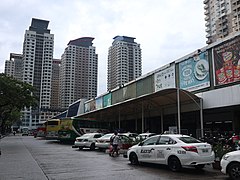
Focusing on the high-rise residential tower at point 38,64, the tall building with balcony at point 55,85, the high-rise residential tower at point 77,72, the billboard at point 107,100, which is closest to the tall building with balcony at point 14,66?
the high-rise residential tower at point 38,64

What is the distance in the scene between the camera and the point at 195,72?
23.5 m

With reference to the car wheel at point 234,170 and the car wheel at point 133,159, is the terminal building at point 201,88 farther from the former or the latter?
the car wheel at point 234,170

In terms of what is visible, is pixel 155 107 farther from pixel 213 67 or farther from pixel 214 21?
pixel 214 21

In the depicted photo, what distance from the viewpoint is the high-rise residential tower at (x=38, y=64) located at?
11500 cm

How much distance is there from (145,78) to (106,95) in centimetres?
1492

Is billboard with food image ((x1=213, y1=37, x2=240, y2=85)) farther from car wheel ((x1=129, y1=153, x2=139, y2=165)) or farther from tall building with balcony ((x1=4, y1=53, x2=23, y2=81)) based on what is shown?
tall building with balcony ((x1=4, y1=53, x2=23, y2=81))

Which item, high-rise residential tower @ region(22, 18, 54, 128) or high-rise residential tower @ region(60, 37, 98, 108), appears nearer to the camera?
high-rise residential tower @ region(22, 18, 54, 128)

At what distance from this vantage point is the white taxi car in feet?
31.5

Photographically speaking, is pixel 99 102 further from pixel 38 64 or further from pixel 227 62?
pixel 38 64

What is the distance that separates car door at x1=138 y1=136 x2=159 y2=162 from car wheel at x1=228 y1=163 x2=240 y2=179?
3.33 m

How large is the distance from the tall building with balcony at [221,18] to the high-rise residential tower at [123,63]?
27556mm

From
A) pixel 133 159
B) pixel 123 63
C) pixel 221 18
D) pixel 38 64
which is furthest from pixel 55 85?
pixel 133 159

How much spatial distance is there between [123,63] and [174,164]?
72.6 m

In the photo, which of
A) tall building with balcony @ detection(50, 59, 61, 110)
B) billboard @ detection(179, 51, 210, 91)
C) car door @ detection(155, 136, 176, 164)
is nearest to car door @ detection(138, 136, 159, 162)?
car door @ detection(155, 136, 176, 164)
